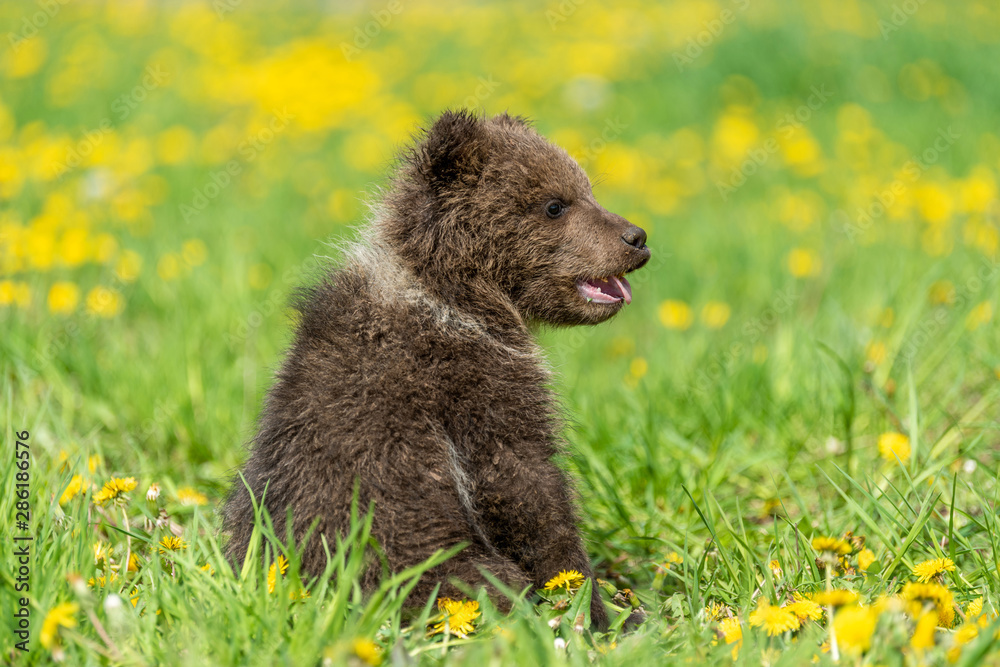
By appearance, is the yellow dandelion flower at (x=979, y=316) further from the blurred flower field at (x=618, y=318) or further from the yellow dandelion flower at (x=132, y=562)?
the yellow dandelion flower at (x=132, y=562)

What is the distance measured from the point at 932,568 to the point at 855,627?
75 centimetres

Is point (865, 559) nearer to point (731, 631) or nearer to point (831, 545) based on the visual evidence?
point (831, 545)

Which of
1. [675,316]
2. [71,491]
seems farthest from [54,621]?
[675,316]

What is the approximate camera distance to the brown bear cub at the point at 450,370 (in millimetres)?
2703

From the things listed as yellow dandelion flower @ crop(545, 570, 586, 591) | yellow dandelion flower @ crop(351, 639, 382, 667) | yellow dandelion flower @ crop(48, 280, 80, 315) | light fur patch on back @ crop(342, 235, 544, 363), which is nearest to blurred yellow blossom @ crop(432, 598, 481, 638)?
yellow dandelion flower @ crop(545, 570, 586, 591)

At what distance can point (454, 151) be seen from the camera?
10.1 ft

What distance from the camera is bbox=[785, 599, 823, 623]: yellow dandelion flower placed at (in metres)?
2.45

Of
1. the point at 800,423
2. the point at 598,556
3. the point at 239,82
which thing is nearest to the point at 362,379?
the point at 598,556

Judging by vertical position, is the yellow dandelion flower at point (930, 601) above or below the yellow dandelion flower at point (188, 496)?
above

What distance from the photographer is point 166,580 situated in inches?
98.8

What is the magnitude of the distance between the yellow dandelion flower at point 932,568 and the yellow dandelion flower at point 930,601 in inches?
4.4

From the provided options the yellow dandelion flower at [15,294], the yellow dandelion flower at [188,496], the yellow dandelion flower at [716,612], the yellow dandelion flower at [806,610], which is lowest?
the yellow dandelion flower at [15,294]

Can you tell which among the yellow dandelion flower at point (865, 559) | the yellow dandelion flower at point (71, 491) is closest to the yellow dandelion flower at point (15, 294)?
the yellow dandelion flower at point (71, 491)

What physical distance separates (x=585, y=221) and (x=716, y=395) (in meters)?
1.42
